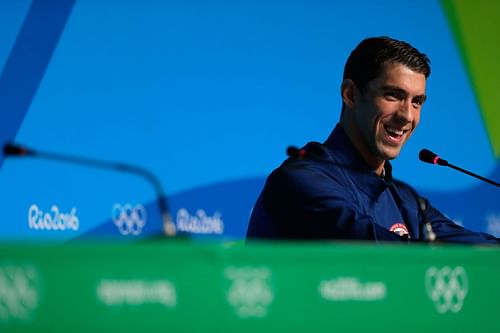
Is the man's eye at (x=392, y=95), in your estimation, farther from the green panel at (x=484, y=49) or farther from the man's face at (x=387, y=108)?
the green panel at (x=484, y=49)

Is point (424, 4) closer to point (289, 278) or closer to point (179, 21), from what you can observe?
point (179, 21)

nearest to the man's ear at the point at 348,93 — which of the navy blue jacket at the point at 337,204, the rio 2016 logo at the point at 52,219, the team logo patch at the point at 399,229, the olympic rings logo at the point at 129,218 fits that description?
the navy blue jacket at the point at 337,204

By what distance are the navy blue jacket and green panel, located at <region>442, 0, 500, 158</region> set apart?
1.17 meters

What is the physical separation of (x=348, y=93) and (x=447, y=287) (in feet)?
5.42

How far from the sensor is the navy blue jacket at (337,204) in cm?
315

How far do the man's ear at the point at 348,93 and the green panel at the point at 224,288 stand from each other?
1.61 metres

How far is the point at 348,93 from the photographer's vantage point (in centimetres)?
373

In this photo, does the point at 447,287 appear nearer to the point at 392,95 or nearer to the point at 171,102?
the point at 392,95

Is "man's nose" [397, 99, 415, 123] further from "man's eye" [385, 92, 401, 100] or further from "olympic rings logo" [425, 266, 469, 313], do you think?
"olympic rings logo" [425, 266, 469, 313]

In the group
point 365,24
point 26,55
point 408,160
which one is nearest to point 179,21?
point 26,55

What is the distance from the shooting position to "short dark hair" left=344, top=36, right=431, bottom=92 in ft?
11.9

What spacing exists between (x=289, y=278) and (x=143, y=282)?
305 millimetres

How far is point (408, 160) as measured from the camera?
14.1 feet

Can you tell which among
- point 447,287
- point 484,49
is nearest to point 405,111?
point 484,49
